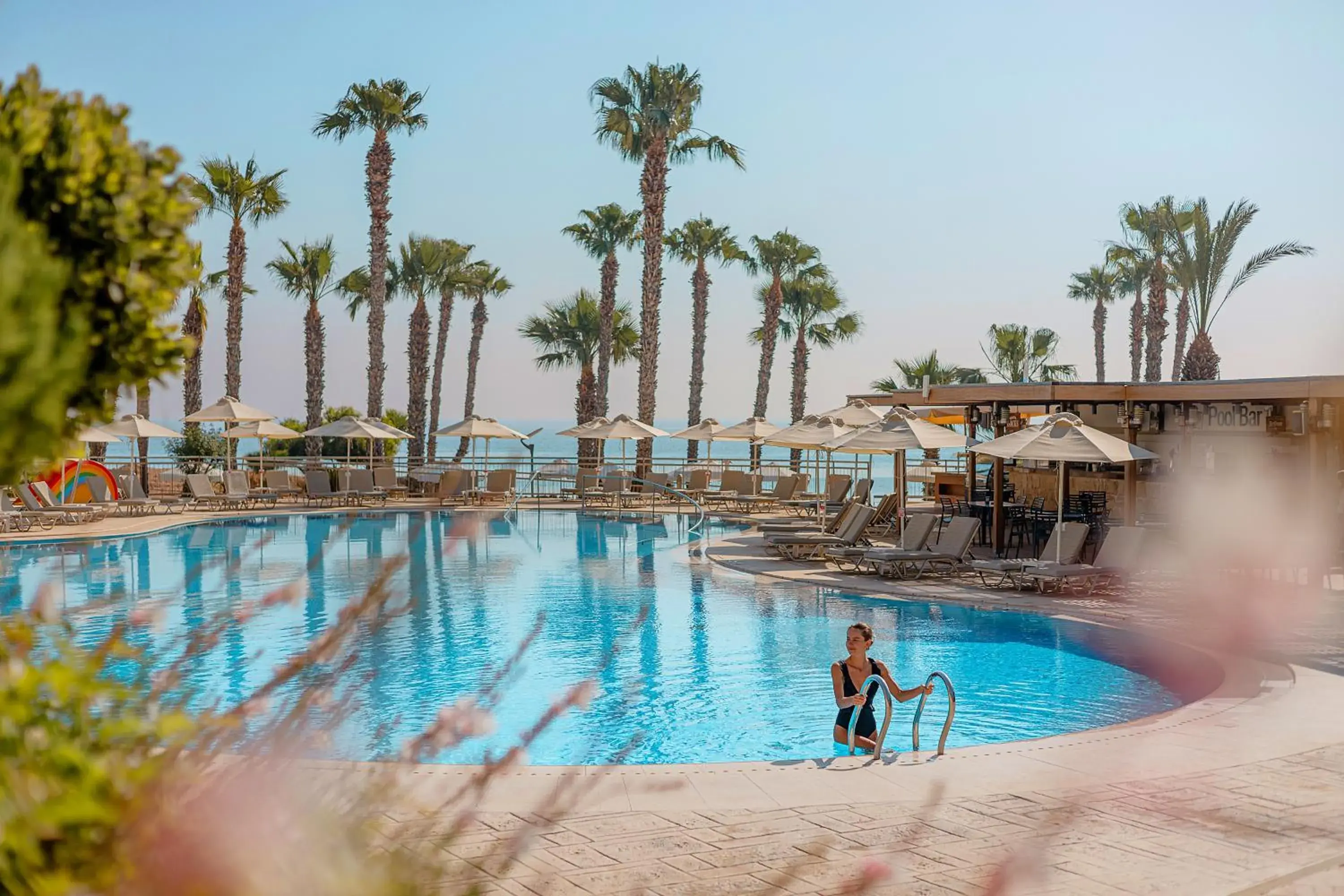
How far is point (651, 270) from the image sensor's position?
1356 inches

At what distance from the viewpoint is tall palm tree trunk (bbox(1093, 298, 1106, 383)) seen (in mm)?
53812

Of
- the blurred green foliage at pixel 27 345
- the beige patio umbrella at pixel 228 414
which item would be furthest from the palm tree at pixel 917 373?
the blurred green foliage at pixel 27 345

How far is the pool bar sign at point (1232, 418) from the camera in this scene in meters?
18.6

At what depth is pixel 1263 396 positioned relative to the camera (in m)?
16.6

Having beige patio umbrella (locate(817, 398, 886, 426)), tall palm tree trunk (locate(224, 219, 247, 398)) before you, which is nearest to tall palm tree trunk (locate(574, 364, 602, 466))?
tall palm tree trunk (locate(224, 219, 247, 398))

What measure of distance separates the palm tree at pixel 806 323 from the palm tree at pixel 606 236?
6.09m

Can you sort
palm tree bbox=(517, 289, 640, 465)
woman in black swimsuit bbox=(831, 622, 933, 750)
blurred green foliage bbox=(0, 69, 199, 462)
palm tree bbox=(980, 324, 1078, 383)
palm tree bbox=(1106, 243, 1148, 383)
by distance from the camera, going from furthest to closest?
palm tree bbox=(1106, 243, 1148, 383), palm tree bbox=(980, 324, 1078, 383), palm tree bbox=(517, 289, 640, 465), woman in black swimsuit bbox=(831, 622, 933, 750), blurred green foliage bbox=(0, 69, 199, 462)

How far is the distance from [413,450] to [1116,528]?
24.7 metres

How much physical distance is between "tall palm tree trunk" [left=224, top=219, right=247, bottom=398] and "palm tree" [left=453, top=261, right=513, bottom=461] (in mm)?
9993

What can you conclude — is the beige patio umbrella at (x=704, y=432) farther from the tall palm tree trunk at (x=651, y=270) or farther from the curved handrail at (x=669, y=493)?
the tall palm tree trunk at (x=651, y=270)

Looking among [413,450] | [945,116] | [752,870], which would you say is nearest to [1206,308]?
[945,116]

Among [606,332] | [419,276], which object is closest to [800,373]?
[606,332]

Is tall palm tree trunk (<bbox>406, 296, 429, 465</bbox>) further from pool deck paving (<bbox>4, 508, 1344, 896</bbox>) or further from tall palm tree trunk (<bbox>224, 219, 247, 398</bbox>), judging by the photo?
pool deck paving (<bbox>4, 508, 1344, 896</bbox>)

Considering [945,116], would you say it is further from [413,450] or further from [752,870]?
[752,870]
